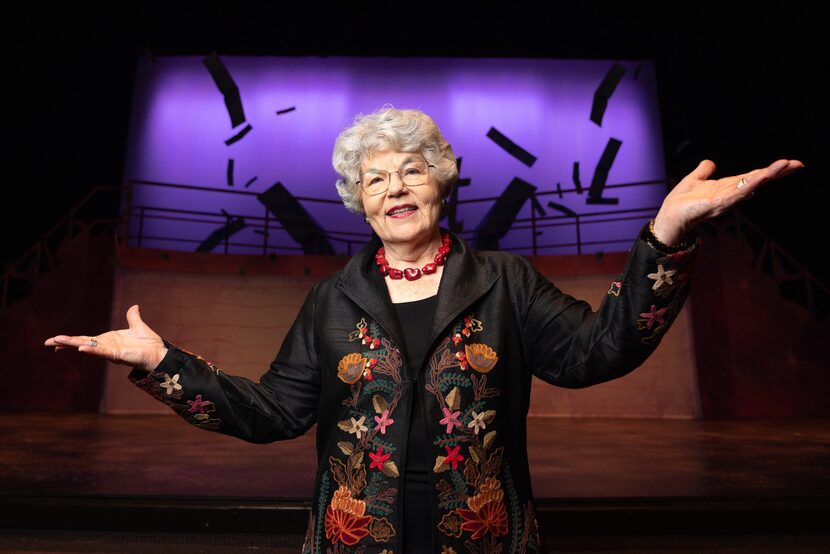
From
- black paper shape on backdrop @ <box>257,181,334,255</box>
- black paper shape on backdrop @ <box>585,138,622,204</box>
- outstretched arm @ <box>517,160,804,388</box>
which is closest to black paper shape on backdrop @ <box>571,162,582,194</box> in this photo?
black paper shape on backdrop @ <box>585,138,622,204</box>

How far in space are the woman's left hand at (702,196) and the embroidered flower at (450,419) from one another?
515 millimetres

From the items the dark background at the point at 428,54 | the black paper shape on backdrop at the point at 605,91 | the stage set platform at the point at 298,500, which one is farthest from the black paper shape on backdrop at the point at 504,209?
the stage set platform at the point at 298,500

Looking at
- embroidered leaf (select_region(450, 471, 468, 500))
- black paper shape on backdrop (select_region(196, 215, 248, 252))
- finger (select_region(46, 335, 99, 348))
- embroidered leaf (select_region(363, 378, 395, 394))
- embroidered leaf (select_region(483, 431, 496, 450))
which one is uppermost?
black paper shape on backdrop (select_region(196, 215, 248, 252))

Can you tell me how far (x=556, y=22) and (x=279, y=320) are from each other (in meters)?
4.52

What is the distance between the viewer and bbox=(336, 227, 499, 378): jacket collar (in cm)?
128

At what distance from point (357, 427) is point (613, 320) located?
0.56 m

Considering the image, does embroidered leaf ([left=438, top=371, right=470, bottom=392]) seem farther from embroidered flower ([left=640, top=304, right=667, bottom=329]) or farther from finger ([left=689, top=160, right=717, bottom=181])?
finger ([left=689, top=160, right=717, bottom=181])

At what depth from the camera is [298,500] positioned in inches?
87.0

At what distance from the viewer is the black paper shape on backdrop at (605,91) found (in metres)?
8.18

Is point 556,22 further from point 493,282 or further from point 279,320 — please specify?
point 493,282

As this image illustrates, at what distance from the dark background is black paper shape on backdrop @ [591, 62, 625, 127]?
0.33m

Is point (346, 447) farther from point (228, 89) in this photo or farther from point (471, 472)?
point (228, 89)

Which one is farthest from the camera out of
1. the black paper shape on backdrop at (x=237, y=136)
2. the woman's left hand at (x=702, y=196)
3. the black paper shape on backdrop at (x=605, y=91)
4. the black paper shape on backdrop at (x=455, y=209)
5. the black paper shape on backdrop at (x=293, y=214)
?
the black paper shape on backdrop at (x=237, y=136)

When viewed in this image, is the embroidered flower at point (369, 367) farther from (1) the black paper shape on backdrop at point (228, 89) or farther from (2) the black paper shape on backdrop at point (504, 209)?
(1) the black paper shape on backdrop at point (228, 89)
